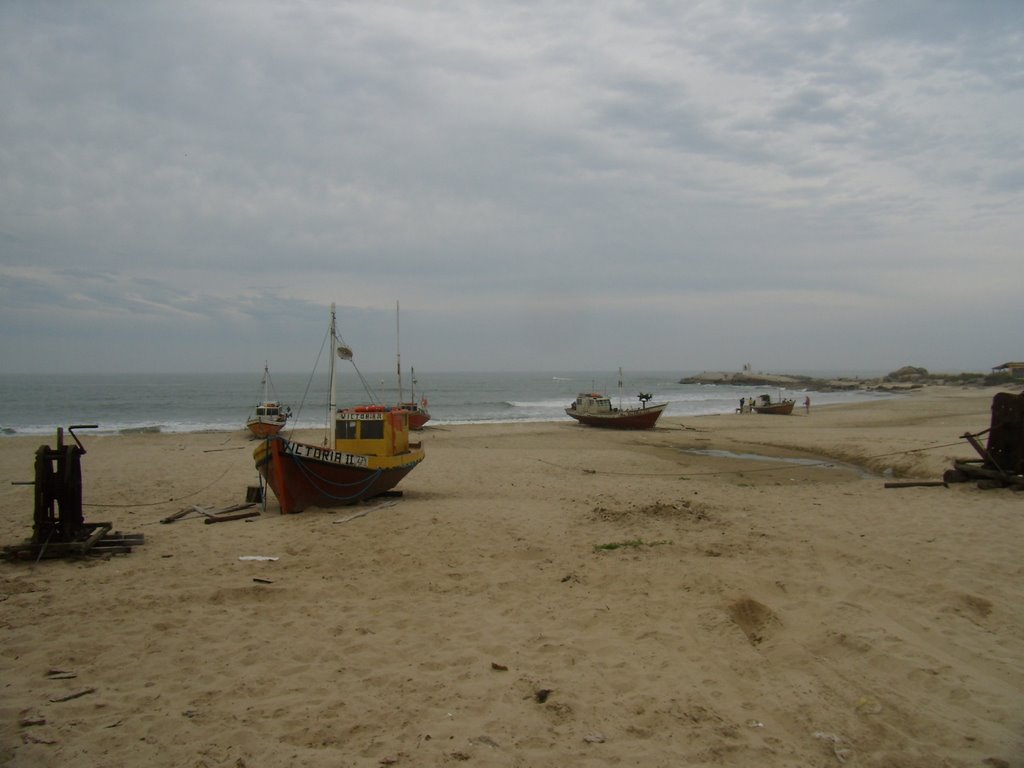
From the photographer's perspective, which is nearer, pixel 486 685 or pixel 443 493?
pixel 486 685

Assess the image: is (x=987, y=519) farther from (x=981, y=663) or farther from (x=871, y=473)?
(x=871, y=473)

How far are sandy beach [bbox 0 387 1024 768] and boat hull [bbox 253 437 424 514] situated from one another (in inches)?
28.3

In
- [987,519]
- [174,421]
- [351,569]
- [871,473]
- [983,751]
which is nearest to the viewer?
[983,751]

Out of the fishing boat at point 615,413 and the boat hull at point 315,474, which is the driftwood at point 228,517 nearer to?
the boat hull at point 315,474

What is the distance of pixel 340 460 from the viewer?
41.4ft

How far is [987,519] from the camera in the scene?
393 inches

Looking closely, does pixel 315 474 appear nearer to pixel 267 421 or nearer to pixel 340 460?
pixel 340 460

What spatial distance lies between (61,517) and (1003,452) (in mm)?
17031

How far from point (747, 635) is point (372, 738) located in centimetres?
378

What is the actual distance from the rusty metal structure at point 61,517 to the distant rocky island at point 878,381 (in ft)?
251

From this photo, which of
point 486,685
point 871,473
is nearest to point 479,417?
point 871,473

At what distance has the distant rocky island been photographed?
75.9m

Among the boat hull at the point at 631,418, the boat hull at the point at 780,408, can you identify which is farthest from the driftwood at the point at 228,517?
the boat hull at the point at 780,408

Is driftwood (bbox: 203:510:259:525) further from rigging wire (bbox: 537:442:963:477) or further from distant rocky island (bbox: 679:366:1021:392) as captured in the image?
distant rocky island (bbox: 679:366:1021:392)
